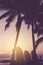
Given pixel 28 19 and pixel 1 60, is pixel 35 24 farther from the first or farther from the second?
pixel 1 60

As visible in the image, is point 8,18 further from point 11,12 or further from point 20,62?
point 20,62

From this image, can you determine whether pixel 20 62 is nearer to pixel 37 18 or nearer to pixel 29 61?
pixel 29 61

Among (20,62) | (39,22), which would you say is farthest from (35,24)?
(20,62)

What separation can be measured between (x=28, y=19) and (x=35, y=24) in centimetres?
82

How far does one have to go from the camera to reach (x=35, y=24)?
5072cm

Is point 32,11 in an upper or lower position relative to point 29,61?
upper

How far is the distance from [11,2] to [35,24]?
2929mm

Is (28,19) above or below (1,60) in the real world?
above

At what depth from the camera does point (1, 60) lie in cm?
5003

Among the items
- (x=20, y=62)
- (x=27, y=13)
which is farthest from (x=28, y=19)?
(x=20, y=62)

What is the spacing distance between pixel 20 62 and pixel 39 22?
3739 millimetres

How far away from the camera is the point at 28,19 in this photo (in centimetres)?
5034

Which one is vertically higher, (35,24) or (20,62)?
(35,24)

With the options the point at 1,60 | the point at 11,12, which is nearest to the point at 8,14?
the point at 11,12
